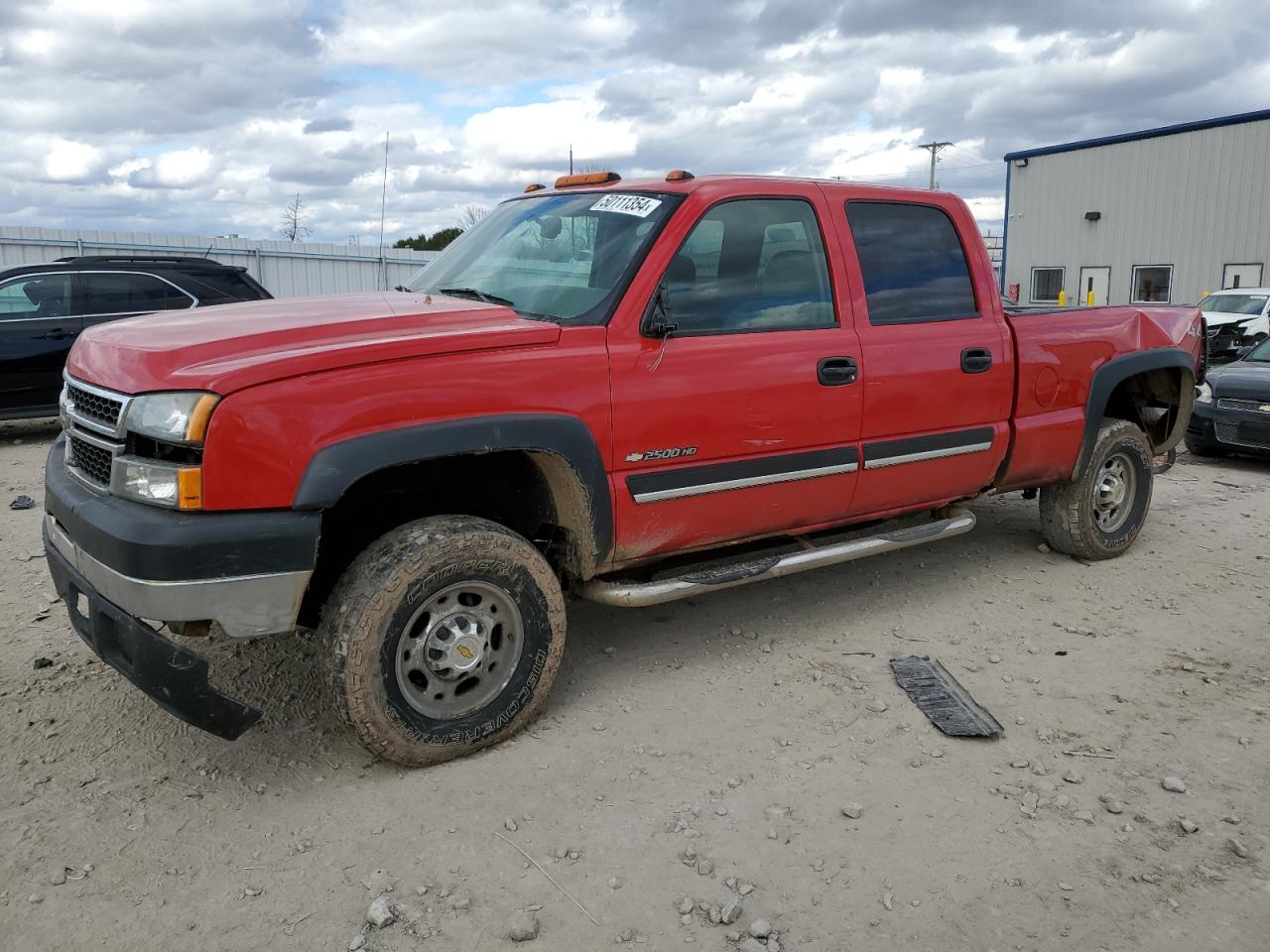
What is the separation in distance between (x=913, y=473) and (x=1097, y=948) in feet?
7.63

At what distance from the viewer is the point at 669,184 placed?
155 inches

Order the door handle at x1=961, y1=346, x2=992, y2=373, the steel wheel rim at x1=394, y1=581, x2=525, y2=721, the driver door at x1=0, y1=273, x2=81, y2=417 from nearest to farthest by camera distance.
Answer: the steel wheel rim at x1=394, y1=581, x2=525, y2=721 → the door handle at x1=961, y1=346, x2=992, y2=373 → the driver door at x1=0, y1=273, x2=81, y2=417

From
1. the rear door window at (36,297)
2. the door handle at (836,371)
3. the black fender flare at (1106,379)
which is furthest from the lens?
the rear door window at (36,297)

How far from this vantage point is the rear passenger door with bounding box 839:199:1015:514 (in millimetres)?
4242

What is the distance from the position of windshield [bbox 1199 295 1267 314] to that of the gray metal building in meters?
6.51

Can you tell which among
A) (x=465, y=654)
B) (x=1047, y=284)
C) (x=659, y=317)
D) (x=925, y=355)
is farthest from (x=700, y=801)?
(x=1047, y=284)

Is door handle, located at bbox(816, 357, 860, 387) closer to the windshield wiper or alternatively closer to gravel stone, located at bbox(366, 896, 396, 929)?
the windshield wiper

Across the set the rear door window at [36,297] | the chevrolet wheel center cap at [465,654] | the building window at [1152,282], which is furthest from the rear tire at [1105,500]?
the building window at [1152,282]

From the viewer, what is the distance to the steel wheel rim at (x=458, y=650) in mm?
3254

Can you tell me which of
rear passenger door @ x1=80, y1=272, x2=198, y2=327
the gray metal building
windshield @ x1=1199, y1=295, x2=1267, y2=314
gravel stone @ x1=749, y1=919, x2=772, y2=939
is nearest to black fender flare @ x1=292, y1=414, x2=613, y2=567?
gravel stone @ x1=749, y1=919, x2=772, y2=939

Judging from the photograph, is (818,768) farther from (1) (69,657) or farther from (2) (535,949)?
(1) (69,657)

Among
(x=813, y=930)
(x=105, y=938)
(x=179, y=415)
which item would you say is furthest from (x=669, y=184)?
(x=105, y=938)

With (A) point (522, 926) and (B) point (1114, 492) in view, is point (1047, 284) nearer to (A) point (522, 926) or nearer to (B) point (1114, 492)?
(B) point (1114, 492)

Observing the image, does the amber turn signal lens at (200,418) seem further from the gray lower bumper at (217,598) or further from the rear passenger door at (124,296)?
the rear passenger door at (124,296)
